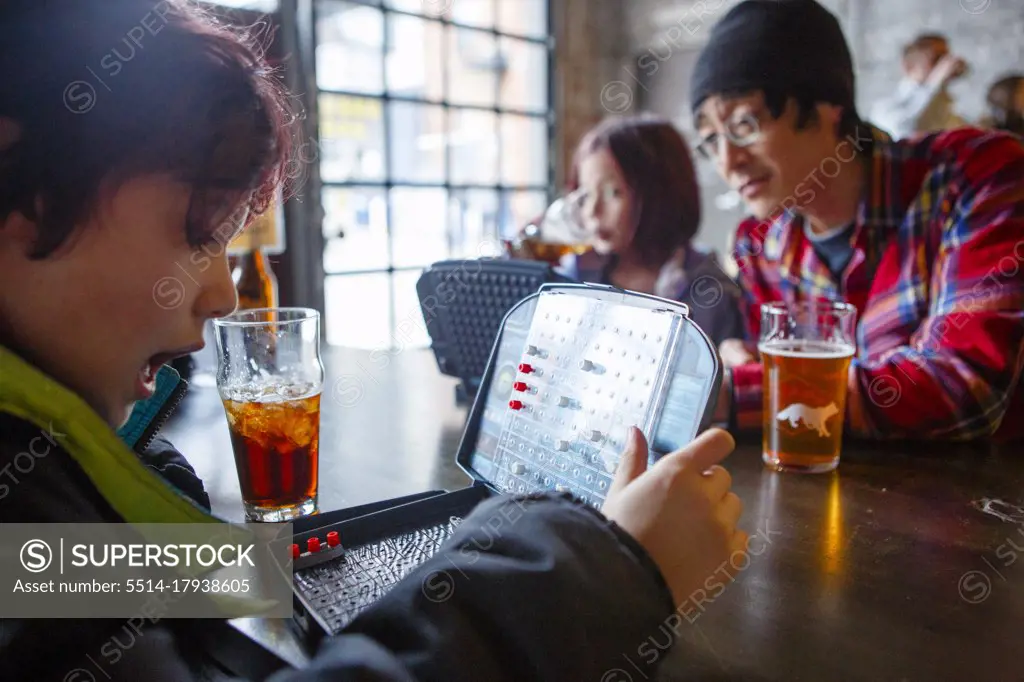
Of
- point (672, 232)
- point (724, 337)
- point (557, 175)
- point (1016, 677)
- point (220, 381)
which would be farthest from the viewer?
point (557, 175)

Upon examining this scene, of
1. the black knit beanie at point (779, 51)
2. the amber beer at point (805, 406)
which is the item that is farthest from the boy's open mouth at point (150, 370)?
the black knit beanie at point (779, 51)

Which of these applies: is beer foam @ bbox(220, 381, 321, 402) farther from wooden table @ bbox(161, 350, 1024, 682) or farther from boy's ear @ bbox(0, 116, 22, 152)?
boy's ear @ bbox(0, 116, 22, 152)

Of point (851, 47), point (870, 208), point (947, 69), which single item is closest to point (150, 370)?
point (870, 208)

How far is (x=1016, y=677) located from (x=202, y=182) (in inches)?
21.7

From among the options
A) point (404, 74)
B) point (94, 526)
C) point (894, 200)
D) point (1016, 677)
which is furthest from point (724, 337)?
point (404, 74)

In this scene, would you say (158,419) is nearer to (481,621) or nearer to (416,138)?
(481,621)

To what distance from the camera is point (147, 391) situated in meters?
0.53

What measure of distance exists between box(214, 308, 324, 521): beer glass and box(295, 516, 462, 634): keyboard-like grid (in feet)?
0.50

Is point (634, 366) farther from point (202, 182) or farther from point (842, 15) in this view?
point (842, 15)

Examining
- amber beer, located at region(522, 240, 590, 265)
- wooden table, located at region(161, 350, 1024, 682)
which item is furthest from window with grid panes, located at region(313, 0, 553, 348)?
wooden table, located at region(161, 350, 1024, 682)

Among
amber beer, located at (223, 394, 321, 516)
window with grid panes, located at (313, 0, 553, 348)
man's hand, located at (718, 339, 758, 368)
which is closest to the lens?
amber beer, located at (223, 394, 321, 516)

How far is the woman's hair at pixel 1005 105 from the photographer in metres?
2.83

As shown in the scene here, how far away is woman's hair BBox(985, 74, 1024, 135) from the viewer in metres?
2.83

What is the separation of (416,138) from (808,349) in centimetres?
256
